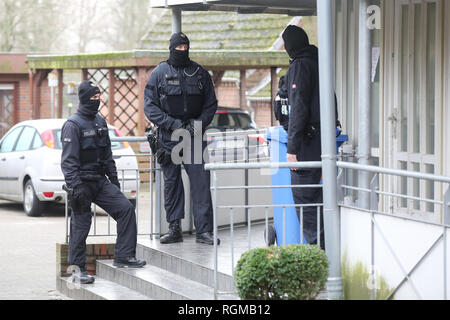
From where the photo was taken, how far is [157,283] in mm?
8547

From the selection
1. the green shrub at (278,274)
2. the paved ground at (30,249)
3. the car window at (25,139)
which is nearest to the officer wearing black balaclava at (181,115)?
the paved ground at (30,249)

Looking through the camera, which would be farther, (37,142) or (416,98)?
(37,142)

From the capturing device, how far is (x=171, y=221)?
31.7ft

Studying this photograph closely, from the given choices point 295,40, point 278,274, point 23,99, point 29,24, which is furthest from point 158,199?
point 29,24

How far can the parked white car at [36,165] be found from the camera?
51.9 feet

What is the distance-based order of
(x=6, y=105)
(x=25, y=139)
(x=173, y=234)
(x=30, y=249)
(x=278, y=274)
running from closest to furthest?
(x=278, y=274) < (x=173, y=234) < (x=30, y=249) < (x=25, y=139) < (x=6, y=105)

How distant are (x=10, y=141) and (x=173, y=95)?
27.8ft

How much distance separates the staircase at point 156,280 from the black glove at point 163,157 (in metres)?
0.83

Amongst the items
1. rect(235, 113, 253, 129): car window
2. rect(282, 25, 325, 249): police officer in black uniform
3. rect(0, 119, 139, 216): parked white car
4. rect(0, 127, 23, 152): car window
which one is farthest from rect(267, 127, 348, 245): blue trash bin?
rect(235, 113, 253, 129): car window

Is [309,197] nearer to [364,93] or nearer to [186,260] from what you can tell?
[364,93]

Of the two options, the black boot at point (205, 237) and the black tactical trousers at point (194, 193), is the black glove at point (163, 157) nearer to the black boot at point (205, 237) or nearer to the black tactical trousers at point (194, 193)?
the black tactical trousers at point (194, 193)
